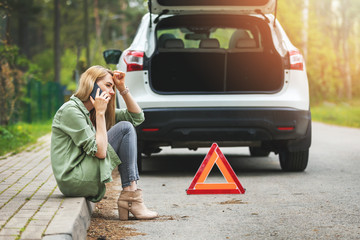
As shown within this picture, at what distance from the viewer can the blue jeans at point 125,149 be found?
551 cm

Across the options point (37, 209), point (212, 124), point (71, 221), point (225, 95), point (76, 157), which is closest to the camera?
point (71, 221)

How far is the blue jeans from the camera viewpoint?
18.1ft

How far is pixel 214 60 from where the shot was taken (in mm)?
9195

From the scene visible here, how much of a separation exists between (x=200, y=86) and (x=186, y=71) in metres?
0.31

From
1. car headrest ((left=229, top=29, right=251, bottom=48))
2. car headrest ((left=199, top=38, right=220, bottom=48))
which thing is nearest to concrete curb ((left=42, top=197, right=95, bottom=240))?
car headrest ((left=199, top=38, right=220, bottom=48))

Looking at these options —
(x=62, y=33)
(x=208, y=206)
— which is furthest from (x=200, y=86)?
(x=62, y=33)

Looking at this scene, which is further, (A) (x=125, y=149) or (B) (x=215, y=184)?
(B) (x=215, y=184)

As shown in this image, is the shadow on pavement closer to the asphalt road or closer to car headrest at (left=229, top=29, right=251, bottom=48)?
the asphalt road

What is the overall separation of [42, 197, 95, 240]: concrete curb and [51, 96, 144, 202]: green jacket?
0.42ft

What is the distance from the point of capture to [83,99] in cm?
539

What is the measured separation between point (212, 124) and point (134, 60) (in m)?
1.18

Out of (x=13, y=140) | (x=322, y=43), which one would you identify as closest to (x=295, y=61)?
(x=13, y=140)

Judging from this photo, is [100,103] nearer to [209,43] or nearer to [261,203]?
[261,203]

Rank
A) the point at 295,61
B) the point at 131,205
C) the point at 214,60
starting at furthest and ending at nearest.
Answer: the point at 214,60, the point at 295,61, the point at 131,205
